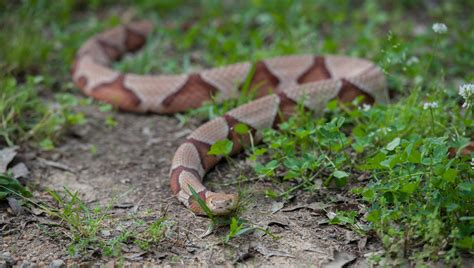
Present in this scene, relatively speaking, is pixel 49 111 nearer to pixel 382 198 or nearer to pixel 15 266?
pixel 15 266

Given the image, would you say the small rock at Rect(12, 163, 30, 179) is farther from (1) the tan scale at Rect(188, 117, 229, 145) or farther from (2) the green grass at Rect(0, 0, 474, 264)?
(1) the tan scale at Rect(188, 117, 229, 145)

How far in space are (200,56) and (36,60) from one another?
1523mm

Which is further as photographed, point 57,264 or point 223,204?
point 223,204

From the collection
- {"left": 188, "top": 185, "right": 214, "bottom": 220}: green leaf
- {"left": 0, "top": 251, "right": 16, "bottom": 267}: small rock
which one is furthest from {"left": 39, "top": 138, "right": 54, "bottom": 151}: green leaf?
{"left": 188, "top": 185, "right": 214, "bottom": 220}: green leaf

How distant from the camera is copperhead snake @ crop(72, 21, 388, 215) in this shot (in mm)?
4035

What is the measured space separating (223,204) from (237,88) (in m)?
1.82

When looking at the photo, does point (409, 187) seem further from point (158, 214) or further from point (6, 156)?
point (6, 156)

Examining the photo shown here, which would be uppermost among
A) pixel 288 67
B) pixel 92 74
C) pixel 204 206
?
pixel 92 74

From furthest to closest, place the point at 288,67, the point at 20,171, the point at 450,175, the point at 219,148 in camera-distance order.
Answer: the point at 288,67 → the point at 20,171 → the point at 219,148 → the point at 450,175

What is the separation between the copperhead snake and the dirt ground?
12.2 inches

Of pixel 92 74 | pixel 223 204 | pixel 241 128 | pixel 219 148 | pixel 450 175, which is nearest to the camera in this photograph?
pixel 450 175

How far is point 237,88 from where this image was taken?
4.66m

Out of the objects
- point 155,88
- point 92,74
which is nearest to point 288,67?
point 155,88

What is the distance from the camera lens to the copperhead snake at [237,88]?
4035 mm
